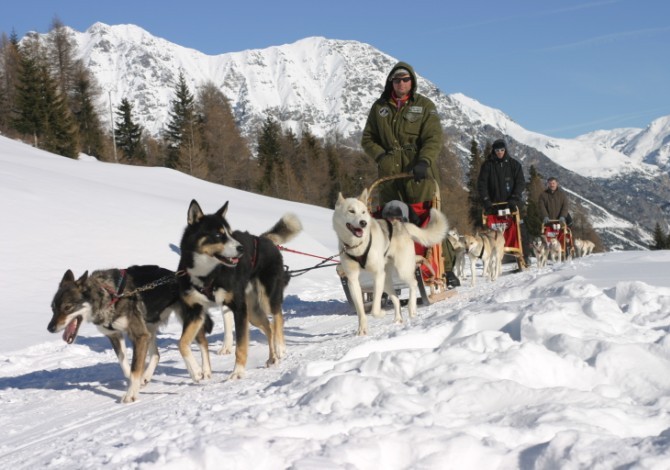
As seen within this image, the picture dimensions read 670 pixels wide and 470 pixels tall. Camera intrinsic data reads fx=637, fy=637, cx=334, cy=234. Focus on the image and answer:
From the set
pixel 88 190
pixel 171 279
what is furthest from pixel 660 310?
pixel 88 190

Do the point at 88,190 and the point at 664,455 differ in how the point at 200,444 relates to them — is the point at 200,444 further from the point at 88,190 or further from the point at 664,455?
the point at 88,190

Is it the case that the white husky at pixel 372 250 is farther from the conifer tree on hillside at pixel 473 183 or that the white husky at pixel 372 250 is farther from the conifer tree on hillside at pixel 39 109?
the conifer tree on hillside at pixel 473 183

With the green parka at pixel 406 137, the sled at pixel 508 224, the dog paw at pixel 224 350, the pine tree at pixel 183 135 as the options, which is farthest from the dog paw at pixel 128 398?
the pine tree at pixel 183 135

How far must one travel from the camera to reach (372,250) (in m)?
6.07

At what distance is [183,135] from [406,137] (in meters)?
44.5

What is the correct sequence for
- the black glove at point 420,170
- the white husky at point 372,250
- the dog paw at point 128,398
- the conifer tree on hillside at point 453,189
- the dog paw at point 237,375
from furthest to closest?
the conifer tree on hillside at point 453,189, the black glove at point 420,170, the white husky at point 372,250, the dog paw at point 237,375, the dog paw at point 128,398

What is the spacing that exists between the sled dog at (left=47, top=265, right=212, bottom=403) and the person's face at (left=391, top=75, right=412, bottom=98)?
339 centimetres

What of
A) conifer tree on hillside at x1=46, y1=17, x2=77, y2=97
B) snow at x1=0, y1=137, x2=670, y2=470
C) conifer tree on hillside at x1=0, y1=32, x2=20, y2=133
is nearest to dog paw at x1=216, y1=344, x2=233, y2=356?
snow at x1=0, y1=137, x2=670, y2=470

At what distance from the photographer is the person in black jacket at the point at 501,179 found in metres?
11.7

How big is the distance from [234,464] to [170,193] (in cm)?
1818

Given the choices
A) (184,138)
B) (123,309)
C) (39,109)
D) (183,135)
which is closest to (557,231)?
(123,309)

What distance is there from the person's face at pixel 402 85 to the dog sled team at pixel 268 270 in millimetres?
13

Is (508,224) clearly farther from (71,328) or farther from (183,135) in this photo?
(183,135)

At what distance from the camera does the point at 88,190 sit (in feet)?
51.2
